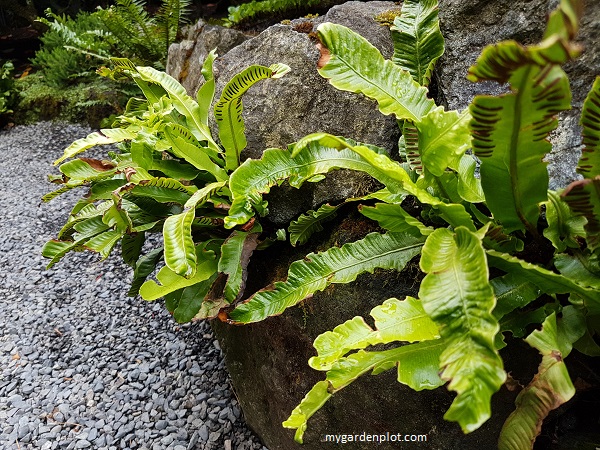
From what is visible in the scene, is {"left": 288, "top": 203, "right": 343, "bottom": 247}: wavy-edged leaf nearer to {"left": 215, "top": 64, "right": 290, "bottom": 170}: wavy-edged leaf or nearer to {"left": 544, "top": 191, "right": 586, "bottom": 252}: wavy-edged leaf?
{"left": 215, "top": 64, "right": 290, "bottom": 170}: wavy-edged leaf

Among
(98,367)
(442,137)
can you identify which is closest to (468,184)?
(442,137)

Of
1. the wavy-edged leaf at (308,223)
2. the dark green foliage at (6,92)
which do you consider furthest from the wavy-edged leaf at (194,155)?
the dark green foliage at (6,92)

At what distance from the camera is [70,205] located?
3625 millimetres

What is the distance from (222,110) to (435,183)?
810mm

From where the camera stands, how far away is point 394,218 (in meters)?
1.19

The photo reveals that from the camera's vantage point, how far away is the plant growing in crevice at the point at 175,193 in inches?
57.5

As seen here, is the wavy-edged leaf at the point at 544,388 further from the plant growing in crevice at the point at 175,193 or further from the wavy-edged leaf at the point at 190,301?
the wavy-edged leaf at the point at 190,301

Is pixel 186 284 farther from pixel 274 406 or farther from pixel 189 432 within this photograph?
pixel 189 432

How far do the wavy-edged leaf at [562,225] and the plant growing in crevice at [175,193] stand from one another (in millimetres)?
857

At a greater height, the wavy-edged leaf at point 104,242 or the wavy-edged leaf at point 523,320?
the wavy-edged leaf at point 523,320

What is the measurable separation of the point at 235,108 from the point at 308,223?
486mm

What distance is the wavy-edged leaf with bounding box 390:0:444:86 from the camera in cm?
129

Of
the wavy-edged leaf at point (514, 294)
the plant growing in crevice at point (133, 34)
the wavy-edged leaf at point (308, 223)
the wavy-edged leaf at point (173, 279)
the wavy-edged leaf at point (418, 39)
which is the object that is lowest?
the plant growing in crevice at point (133, 34)

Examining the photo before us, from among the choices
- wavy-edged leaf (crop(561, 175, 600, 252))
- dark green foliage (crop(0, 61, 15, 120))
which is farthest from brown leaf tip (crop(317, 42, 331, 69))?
dark green foliage (crop(0, 61, 15, 120))
